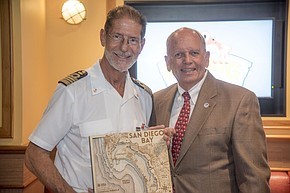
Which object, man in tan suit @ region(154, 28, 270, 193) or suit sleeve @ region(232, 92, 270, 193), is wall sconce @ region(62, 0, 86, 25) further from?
suit sleeve @ region(232, 92, 270, 193)

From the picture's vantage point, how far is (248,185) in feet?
5.65

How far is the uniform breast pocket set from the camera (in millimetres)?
1577

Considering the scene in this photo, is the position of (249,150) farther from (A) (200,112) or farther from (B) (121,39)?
(B) (121,39)

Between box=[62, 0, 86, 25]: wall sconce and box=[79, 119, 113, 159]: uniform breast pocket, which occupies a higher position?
box=[62, 0, 86, 25]: wall sconce

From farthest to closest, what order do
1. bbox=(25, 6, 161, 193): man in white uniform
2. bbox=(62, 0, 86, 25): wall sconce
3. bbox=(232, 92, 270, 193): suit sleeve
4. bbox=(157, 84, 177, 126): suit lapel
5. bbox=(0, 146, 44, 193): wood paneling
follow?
bbox=(62, 0, 86, 25): wall sconce → bbox=(0, 146, 44, 193): wood paneling → bbox=(157, 84, 177, 126): suit lapel → bbox=(232, 92, 270, 193): suit sleeve → bbox=(25, 6, 161, 193): man in white uniform

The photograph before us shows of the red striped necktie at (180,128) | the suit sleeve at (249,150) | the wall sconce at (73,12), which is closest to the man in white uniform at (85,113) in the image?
the red striped necktie at (180,128)

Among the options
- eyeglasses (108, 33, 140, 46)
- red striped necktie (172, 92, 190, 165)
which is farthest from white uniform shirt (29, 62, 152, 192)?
red striped necktie (172, 92, 190, 165)

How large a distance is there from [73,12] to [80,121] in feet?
6.82

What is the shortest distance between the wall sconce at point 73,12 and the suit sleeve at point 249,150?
6.97 feet

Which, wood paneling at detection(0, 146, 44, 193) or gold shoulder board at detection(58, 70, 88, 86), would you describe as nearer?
gold shoulder board at detection(58, 70, 88, 86)

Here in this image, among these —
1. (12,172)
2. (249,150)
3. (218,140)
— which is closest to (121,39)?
(218,140)

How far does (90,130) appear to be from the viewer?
5.18ft

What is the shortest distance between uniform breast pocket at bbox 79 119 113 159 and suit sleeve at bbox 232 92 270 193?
0.61 m

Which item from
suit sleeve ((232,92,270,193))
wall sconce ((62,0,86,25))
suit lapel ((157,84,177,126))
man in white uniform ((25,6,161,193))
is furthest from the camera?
wall sconce ((62,0,86,25))
